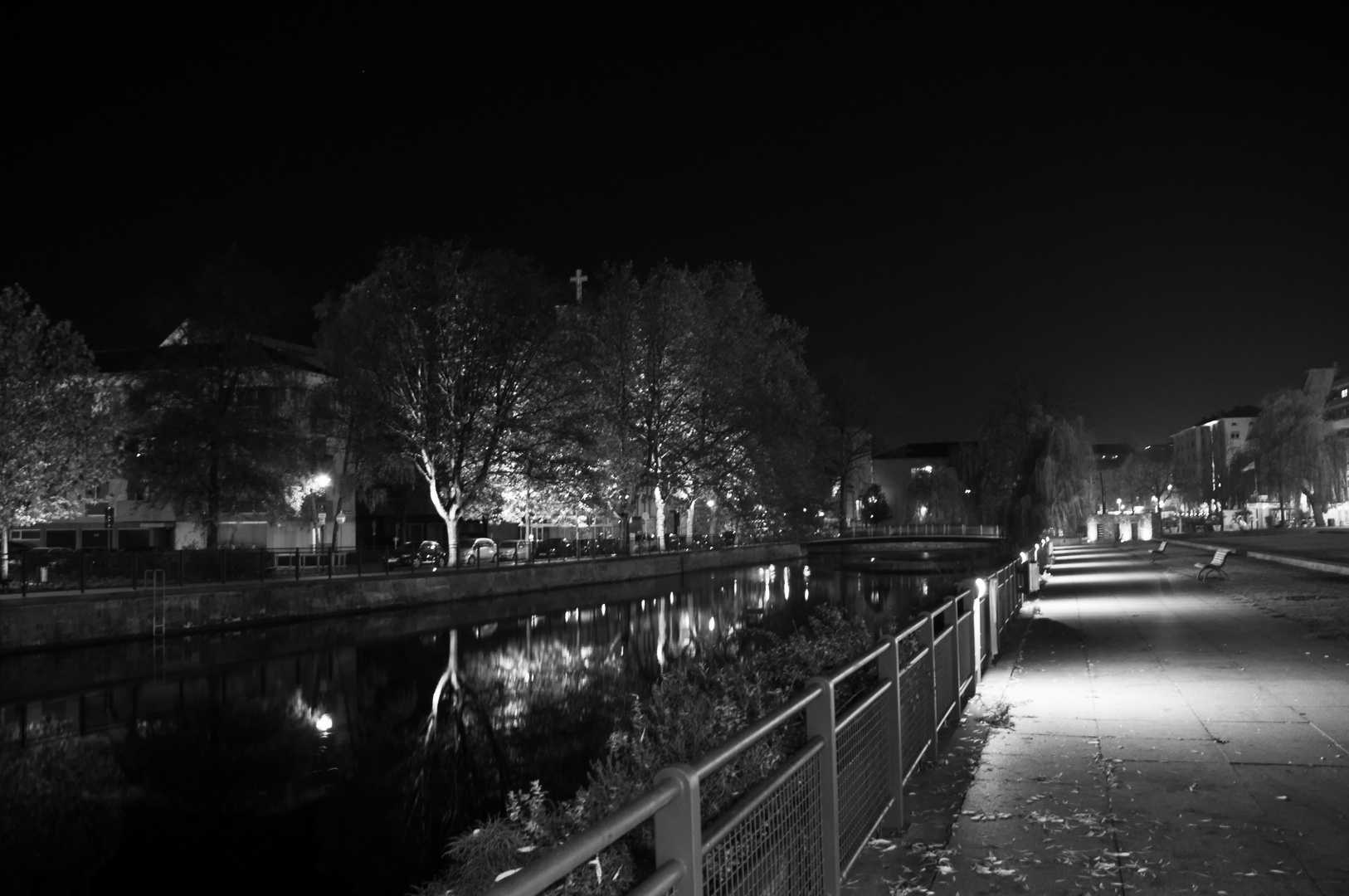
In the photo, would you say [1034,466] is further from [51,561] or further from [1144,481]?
[1144,481]

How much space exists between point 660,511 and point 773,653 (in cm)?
3635

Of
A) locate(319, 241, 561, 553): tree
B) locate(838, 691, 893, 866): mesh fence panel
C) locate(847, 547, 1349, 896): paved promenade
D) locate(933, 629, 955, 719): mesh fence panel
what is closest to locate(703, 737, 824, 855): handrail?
locate(838, 691, 893, 866): mesh fence panel

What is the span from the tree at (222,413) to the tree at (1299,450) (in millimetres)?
57443

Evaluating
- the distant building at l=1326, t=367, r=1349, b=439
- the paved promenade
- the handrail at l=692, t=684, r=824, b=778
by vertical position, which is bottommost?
the paved promenade

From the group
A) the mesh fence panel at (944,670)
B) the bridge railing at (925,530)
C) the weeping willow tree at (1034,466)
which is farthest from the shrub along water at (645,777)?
the bridge railing at (925,530)

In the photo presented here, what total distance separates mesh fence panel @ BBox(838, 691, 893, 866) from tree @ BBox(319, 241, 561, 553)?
3474cm

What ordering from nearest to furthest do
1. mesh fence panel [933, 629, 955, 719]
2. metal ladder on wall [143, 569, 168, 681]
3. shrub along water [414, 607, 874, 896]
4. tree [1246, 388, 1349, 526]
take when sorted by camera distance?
shrub along water [414, 607, 874, 896], mesh fence panel [933, 629, 955, 719], metal ladder on wall [143, 569, 168, 681], tree [1246, 388, 1349, 526]

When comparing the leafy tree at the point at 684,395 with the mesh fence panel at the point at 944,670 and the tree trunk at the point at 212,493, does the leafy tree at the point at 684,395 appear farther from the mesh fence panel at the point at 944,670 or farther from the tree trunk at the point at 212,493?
the mesh fence panel at the point at 944,670

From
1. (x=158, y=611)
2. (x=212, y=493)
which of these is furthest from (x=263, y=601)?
(x=212, y=493)

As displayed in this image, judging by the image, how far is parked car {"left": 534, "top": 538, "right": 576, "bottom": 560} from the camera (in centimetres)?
4831

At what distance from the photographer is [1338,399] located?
125 metres

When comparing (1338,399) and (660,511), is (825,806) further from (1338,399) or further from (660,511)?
(1338,399)

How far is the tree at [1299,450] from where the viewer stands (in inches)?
2598

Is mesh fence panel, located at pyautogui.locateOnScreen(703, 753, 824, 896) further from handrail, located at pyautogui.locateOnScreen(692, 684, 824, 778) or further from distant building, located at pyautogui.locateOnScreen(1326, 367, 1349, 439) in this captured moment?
distant building, located at pyautogui.locateOnScreen(1326, 367, 1349, 439)
